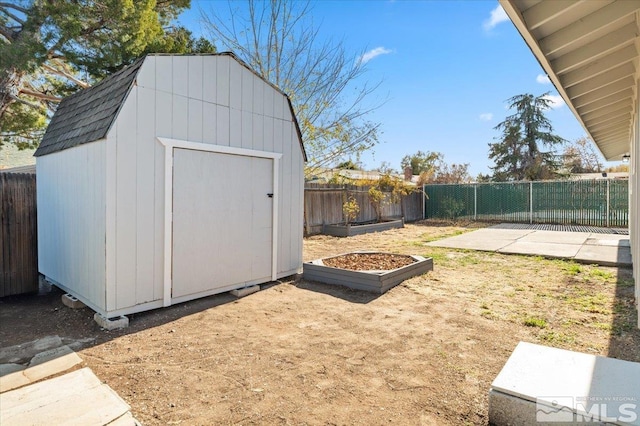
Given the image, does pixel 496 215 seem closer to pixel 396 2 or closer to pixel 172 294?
pixel 396 2

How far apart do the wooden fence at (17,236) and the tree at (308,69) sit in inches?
299

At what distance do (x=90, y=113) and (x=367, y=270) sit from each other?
4.25 metres

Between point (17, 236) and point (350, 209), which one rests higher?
point (350, 209)

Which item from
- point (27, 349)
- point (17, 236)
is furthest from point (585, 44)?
point (17, 236)

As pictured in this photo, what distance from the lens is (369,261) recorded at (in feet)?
19.6

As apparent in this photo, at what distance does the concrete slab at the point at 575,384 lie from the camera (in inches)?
67.1

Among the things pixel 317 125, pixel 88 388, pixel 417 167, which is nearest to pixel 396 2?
pixel 317 125

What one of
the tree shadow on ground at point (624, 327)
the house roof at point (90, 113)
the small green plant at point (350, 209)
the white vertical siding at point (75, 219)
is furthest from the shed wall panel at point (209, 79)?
the small green plant at point (350, 209)

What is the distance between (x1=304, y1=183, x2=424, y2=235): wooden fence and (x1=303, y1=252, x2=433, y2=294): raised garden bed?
4758 mm

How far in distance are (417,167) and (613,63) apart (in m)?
30.1

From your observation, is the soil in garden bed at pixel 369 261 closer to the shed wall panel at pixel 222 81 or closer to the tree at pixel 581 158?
the shed wall panel at pixel 222 81

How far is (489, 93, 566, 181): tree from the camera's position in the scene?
Answer: 943 inches

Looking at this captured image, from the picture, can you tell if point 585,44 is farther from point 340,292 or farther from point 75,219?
point 75,219

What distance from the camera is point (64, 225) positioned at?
14.7ft
